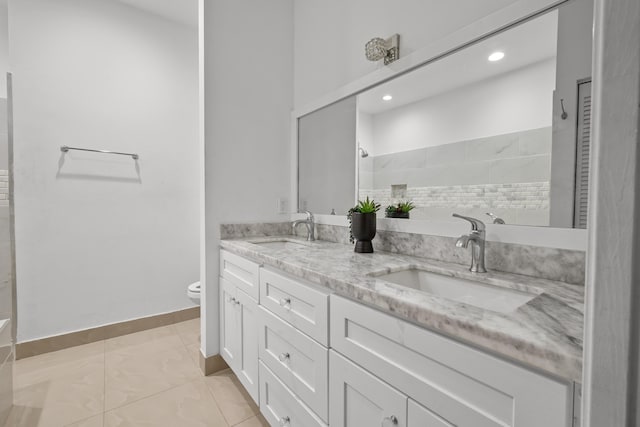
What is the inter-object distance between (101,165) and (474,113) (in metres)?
2.58

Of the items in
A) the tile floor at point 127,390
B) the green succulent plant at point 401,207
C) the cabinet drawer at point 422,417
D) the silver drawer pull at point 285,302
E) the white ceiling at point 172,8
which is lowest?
the tile floor at point 127,390

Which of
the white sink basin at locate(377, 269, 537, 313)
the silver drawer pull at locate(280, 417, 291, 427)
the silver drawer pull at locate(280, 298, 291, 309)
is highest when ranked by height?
the white sink basin at locate(377, 269, 537, 313)

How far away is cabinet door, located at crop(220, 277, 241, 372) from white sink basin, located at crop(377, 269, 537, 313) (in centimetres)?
95

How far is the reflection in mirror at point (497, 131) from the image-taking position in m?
0.89

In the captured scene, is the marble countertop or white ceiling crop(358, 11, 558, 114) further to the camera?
white ceiling crop(358, 11, 558, 114)

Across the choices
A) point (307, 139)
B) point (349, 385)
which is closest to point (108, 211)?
point (307, 139)

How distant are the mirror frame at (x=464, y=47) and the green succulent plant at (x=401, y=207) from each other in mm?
55

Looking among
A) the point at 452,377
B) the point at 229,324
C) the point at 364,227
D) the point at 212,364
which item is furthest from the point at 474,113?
the point at 212,364

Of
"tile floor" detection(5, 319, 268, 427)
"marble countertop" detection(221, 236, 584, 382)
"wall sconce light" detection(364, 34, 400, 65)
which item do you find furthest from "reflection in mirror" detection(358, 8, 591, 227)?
"tile floor" detection(5, 319, 268, 427)

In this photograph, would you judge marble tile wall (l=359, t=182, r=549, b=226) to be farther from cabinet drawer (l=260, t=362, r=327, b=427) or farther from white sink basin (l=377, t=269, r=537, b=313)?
cabinet drawer (l=260, t=362, r=327, b=427)

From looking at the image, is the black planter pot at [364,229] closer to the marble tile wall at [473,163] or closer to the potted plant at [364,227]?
the potted plant at [364,227]

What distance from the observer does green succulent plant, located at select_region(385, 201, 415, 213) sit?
4.50ft

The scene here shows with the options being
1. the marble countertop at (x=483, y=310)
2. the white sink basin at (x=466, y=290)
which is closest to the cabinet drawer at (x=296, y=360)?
the marble countertop at (x=483, y=310)

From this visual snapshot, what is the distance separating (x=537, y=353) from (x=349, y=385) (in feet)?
1.80
